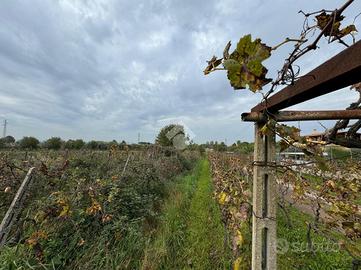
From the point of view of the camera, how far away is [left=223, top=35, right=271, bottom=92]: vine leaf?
3.21ft

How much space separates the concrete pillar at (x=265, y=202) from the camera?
1.72 m

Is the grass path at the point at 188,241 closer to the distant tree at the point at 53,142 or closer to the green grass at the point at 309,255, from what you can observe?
the green grass at the point at 309,255

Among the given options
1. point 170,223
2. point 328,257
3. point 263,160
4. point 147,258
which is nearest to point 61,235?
point 147,258

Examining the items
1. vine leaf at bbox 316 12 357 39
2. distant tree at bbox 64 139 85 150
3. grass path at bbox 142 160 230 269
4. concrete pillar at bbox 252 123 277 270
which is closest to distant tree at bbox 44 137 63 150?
distant tree at bbox 64 139 85 150

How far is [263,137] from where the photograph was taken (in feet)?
5.63

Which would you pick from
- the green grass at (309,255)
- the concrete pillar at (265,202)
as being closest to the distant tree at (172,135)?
the green grass at (309,255)

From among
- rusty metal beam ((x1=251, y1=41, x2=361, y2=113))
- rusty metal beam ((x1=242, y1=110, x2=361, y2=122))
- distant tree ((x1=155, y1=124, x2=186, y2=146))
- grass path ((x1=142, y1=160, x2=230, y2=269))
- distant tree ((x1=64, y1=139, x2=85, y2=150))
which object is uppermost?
distant tree ((x1=155, y1=124, x2=186, y2=146))

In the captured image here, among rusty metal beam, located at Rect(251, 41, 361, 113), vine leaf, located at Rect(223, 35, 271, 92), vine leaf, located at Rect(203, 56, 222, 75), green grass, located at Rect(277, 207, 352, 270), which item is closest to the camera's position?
rusty metal beam, located at Rect(251, 41, 361, 113)

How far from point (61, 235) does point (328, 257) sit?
4.36 metres

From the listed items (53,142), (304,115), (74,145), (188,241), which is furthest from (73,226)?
(53,142)

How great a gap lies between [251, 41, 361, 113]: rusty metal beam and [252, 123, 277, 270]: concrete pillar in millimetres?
388

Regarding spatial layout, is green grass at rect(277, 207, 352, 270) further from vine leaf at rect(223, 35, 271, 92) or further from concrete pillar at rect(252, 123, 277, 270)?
vine leaf at rect(223, 35, 271, 92)

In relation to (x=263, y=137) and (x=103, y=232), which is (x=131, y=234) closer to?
(x=103, y=232)

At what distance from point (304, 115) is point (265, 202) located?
29.6 inches
